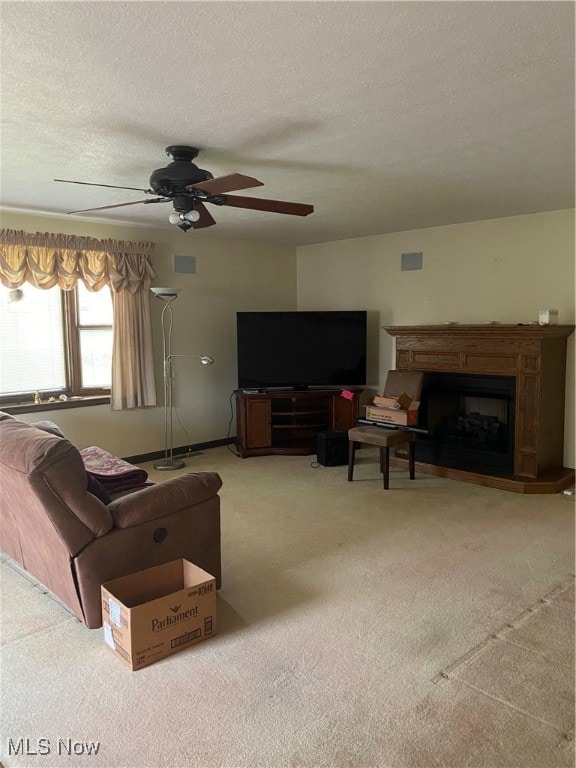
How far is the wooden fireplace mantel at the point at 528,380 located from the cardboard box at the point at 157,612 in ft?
10.5

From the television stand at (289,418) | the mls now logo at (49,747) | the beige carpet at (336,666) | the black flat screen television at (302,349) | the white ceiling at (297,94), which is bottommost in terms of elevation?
the mls now logo at (49,747)

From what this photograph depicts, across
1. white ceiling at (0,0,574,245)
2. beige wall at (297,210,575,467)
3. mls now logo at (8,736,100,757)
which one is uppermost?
white ceiling at (0,0,574,245)

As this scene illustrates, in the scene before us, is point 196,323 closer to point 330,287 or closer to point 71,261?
point 71,261

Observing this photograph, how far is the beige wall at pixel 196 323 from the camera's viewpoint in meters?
5.47

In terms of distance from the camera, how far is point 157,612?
93.1 inches

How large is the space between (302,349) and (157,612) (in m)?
4.17

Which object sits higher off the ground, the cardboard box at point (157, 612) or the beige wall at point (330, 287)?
the beige wall at point (330, 287)

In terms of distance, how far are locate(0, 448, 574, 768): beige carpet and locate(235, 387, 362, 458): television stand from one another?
2.22 meters

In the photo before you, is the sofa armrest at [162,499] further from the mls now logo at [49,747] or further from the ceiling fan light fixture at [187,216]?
the ceiling fan light fixture at [187,216]

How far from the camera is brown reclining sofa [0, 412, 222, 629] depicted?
8.07 ft

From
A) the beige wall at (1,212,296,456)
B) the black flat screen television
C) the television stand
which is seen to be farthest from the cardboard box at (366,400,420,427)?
the beige wall at (1,212,296,456)

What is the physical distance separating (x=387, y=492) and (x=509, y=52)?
11.4ft

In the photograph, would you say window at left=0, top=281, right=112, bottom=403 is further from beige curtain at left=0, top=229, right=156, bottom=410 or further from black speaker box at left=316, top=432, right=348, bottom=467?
black speaker box at left=316, top=432, right=348, bottom=467

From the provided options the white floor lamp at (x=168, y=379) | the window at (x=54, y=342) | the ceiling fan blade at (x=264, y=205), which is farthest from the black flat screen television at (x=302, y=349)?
the ceiling fan blade at (x=264, y=205)
